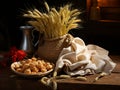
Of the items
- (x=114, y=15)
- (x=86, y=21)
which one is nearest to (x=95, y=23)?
(x=86, y=21)

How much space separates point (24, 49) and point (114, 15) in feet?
2.91

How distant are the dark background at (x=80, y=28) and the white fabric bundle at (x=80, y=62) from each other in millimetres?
572

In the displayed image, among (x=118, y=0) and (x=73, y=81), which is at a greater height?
(x=118, y=0)

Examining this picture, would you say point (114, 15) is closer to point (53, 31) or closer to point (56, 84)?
point (53, 31)

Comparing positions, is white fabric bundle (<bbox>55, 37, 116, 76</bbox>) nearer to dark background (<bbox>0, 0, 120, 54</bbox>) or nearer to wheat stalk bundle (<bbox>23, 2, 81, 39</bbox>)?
wheat stalk bundle (<bbox>23, 2, 81, 39</bbox>)

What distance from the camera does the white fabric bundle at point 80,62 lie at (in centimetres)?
110

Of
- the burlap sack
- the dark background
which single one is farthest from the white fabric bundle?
A: the dark background

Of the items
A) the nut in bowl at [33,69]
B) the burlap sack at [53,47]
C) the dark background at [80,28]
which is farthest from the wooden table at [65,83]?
the dark background at [80,28]

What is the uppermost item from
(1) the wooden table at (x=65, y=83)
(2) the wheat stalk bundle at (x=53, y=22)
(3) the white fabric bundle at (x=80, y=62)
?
(2) the wheat stalk bundle at (x=53, y=22)

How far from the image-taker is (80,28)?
69.1 inches

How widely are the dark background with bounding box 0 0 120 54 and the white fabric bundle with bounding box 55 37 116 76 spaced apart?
572 mm

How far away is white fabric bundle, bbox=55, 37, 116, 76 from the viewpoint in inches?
43.2

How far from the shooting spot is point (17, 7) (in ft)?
5.85

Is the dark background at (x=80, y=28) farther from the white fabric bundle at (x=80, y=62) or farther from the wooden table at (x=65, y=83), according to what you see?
the wooden table at (x=65, y=83)
